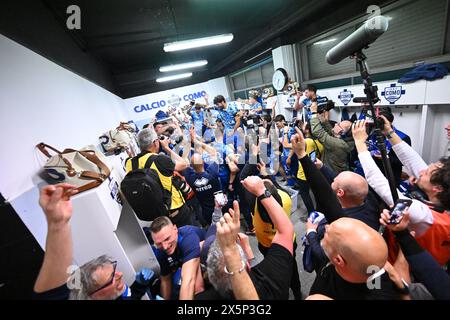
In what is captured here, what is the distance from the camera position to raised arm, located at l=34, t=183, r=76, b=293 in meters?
0.74

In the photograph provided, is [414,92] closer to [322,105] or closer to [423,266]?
[322,105]

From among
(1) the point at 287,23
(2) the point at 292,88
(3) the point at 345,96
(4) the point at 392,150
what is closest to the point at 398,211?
(4) the point at 392,150

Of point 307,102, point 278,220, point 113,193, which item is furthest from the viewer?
point 307,102

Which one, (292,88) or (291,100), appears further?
(291,100)

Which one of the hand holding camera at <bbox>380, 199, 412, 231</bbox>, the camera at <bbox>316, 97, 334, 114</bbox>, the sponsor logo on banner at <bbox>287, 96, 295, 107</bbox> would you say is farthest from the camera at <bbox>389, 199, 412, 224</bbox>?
the sponsor logo on banner at <bbox>287, 96, 295, 107</bbox>

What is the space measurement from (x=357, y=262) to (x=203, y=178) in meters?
1.86

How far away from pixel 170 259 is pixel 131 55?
7010mm

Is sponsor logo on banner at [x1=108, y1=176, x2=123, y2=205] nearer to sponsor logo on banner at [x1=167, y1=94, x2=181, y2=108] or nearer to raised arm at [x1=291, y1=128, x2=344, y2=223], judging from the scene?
raised arm at [x1=291, y1=128, x2=344, y2=223]

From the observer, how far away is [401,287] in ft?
2.76

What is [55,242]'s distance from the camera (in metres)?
0.74

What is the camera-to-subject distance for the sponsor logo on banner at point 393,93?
2.90 metres

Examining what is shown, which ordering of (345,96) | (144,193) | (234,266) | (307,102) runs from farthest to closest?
1. (345,96)
2. (307,102)
3. (144,193)
4. (234,266)

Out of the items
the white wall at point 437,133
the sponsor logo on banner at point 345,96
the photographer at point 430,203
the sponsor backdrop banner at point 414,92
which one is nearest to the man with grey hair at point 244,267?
the photographer at point 430,203

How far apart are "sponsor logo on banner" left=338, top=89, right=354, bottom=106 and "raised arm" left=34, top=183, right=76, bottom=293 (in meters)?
4.43
